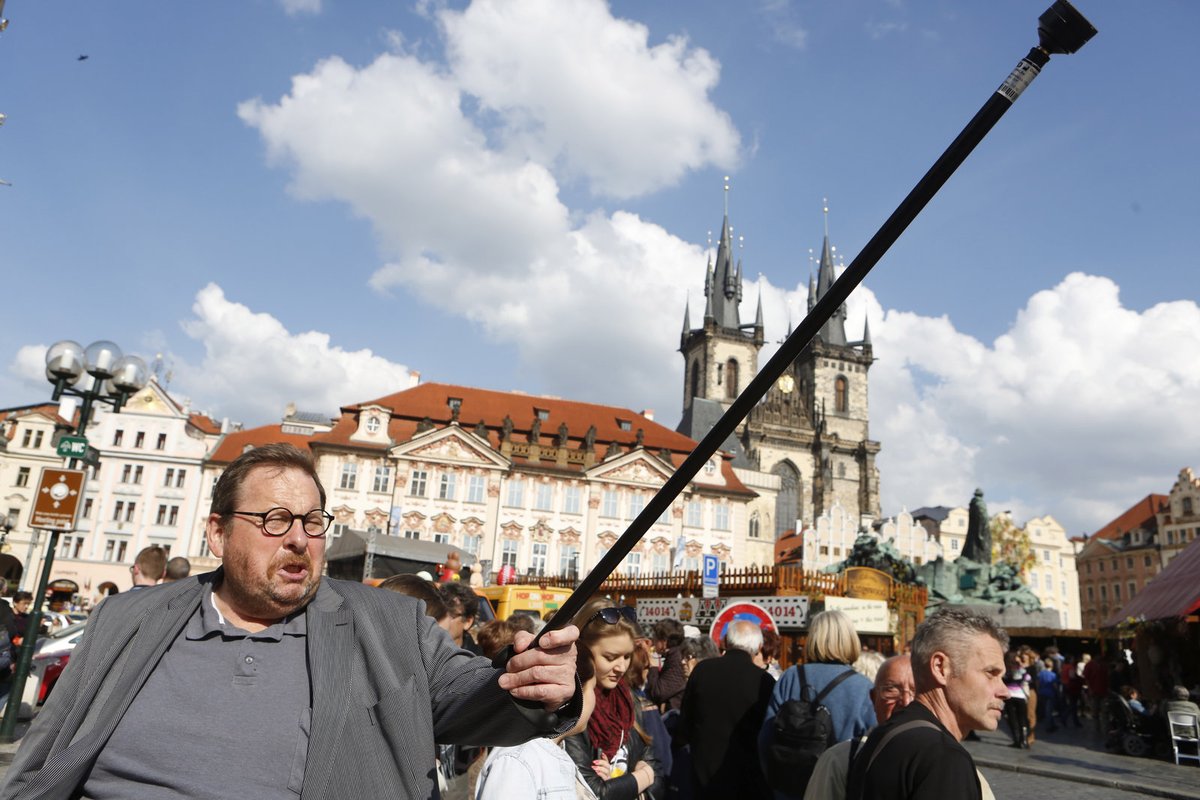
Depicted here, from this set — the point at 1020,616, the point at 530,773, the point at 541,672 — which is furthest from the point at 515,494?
the point at 541,672

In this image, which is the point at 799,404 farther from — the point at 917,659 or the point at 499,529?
the point at 917,659

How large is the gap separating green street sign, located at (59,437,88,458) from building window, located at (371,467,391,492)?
113 ft

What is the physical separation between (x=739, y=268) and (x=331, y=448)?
201ft

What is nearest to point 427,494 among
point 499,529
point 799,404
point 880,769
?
point 499,529

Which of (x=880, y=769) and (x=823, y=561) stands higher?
(x=823, y=561)

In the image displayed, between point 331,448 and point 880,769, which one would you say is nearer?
point 880,769

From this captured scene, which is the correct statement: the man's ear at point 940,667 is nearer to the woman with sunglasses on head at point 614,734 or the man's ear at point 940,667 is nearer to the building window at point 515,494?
the woman with sunglasses on head at point 614,734

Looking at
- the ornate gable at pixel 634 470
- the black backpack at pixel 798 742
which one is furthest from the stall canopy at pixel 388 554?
the ornate gable at pixel 634 470

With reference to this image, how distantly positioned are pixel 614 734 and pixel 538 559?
138 ft

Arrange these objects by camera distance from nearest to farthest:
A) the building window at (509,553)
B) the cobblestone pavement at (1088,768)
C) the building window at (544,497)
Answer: the cobblestone pavement at (1088,768) < the building window at (509,553) < the building window at (544,497)

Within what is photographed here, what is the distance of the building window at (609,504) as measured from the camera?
46969 mm

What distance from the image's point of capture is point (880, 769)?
246cm

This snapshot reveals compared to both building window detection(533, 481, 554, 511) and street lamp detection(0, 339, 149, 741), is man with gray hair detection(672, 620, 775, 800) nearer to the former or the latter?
street lamp detection(0, 339, 149, 741)

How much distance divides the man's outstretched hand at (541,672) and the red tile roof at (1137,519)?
84.3m
